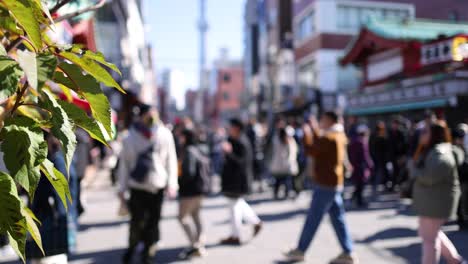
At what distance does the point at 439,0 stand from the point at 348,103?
400 inches

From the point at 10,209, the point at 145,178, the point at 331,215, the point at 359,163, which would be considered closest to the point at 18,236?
the point at 10,209

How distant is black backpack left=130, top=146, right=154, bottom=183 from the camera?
204 inches

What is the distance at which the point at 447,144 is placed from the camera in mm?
4418

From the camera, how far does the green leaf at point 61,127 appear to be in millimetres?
1171

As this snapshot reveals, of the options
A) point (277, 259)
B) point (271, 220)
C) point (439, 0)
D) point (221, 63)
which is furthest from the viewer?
point (221, 63)

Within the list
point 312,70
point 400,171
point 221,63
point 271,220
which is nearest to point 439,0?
point 312,70

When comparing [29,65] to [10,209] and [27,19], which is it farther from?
[10,209]

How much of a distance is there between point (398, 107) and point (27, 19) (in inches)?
677

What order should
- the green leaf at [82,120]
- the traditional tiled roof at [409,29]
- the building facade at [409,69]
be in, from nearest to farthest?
the green leaf at [82,120]
the building facade at [409,69]
the traditional tiled roof at [409,29]

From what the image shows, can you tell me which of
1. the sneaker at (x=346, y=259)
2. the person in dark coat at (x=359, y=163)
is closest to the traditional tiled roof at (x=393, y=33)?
the person in dark coat at (x=359, y=163)

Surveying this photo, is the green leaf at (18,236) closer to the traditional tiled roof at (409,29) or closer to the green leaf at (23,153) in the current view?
the green leaf at (23,153)

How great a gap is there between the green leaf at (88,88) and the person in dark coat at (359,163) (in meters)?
8.71

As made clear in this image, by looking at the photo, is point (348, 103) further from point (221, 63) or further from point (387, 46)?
point (221, 63)

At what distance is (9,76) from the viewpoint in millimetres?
1056
